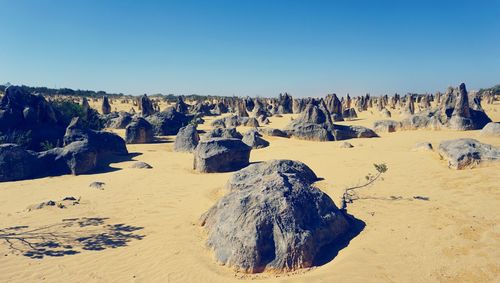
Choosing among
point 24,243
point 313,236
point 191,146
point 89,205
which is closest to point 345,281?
point 313,236

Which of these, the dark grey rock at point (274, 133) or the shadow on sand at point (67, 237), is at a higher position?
the dark grey rock at point (274, 133)

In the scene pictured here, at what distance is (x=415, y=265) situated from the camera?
6.54 meters

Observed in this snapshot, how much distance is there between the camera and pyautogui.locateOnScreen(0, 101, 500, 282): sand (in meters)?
6.49

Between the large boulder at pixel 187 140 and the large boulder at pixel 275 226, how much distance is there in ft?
38.8

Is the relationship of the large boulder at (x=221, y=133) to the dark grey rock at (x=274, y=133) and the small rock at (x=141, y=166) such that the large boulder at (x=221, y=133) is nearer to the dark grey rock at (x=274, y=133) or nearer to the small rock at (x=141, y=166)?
the dark grey rock at (x=274, y=133)

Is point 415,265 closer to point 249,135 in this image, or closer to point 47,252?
point 47,252

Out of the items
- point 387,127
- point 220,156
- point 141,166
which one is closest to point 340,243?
point 220,156

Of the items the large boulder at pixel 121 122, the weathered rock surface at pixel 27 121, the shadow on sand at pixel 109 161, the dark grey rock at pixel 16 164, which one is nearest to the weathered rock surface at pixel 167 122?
the large boulder at pixel 121 122

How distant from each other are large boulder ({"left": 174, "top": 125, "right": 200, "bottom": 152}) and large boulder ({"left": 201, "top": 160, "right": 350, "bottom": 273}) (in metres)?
11.8

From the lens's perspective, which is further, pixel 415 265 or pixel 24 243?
pixel 24 243

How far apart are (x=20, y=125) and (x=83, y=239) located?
41.1 ft

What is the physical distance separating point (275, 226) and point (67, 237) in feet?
16.3

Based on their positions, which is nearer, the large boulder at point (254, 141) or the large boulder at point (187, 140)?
the large boulder at point (187, 140)

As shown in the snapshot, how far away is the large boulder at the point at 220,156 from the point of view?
47.4 feet
